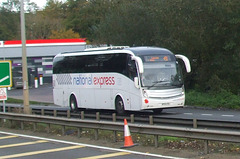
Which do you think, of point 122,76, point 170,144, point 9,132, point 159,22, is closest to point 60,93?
point 122,76

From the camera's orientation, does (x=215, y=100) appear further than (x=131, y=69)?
Yes

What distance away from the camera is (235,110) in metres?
29.3

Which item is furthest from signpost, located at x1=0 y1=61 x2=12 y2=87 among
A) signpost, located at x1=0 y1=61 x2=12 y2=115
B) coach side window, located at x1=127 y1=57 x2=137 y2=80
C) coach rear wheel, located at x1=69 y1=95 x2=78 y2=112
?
coach rear wheel, located at x1=69 y1=95 x2=78 y2=112

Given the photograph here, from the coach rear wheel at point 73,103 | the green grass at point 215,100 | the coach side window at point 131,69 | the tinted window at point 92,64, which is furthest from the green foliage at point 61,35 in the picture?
the coach side window at point 131,69

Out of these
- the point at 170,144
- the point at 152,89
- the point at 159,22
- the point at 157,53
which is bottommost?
the point at 170,144

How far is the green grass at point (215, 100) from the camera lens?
30.3m

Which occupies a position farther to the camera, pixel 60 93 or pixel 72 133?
pixel 60 93

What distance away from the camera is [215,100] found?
103 feet

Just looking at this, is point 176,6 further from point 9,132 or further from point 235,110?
point 9,132

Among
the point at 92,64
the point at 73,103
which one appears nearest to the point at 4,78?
the point at 92,64

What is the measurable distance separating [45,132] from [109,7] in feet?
94.2

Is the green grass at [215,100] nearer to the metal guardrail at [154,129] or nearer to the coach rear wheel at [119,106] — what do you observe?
the coach rear wheel at [119,106]

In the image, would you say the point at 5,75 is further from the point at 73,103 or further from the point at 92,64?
the point at 73,103

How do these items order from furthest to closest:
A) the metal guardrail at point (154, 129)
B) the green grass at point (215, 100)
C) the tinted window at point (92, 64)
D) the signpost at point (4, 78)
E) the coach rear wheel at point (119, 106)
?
1. the green grass at point (215, 100)
2. the tinted window at point (92, 64)
3. the coach rear wheel at point (119, 106)
4. the signpost at point (4, 78)
5. the metal guardrail at point (154, 129)
